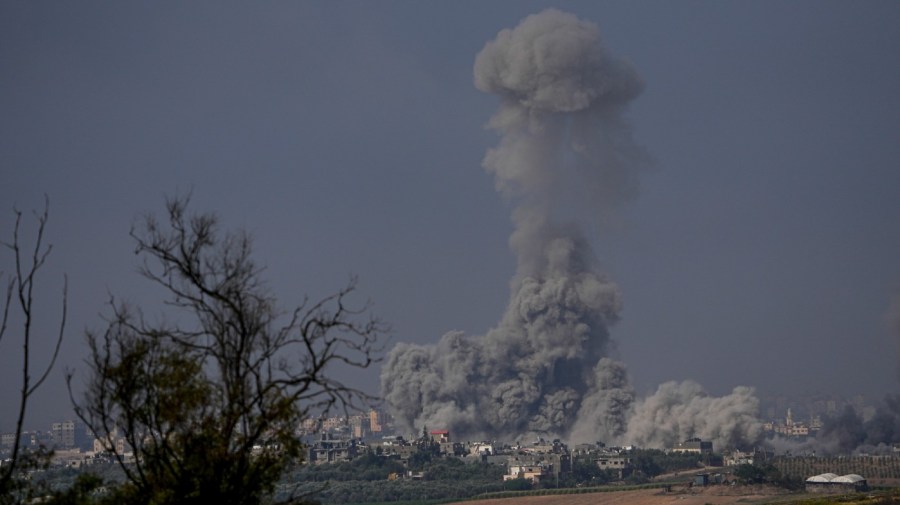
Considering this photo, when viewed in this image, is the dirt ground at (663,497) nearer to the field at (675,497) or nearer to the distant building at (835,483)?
the field at (675,497)

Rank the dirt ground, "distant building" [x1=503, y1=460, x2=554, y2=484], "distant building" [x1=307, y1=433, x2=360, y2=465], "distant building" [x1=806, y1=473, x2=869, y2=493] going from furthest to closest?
1. "distant building" [x1=307, y1=433, x2=360, y2=465]
2. "distant building" [x1=503, y1=460, x2=554, y2=484]
3. "distant building" [x1=806, y1=473, x2=869, y2=493]
4. the dirt ground

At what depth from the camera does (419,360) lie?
16600 centimetres

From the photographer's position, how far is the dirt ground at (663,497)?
10744cm

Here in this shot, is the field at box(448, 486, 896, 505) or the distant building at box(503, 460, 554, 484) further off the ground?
the distant building at box(503, 460, 554, 484)

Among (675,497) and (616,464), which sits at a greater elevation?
(616,464)

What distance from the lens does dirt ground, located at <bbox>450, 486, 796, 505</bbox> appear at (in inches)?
4230

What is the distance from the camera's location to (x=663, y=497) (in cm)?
11344

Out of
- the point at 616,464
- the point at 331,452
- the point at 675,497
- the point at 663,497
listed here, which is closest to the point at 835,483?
the point at 675,497

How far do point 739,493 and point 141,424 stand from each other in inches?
3796

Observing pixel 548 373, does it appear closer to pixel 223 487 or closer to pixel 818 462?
pixel 818 462

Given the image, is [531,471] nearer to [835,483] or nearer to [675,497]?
[675,497]

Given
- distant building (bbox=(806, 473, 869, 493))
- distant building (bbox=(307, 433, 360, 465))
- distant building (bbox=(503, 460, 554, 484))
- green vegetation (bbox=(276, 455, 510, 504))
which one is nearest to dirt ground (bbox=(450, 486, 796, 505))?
distant building (bbox=(806, 473, 869, 493))

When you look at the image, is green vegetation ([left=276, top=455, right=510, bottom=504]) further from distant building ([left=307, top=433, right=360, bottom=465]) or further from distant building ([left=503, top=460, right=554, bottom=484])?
distant building ([left=307, top=433, right=360, bottom=465])

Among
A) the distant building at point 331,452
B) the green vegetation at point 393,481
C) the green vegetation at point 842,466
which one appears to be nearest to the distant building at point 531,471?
the green vegetation at point 393,481
